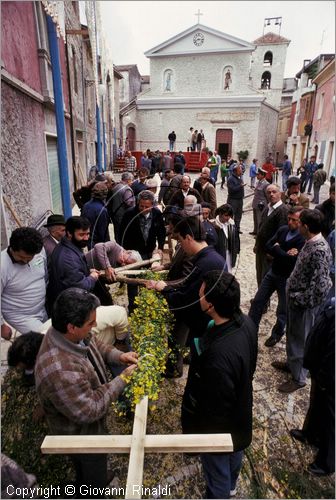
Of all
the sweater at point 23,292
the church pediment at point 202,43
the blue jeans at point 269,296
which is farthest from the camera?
the church pediment at point 202,43

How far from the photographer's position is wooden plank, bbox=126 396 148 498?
5.36 ft

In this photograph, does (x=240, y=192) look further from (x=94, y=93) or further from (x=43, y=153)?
(x=94, y=93)

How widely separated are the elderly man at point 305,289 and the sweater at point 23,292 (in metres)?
2.87

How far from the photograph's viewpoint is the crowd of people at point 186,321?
1.93 m

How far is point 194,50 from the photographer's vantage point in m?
26.7

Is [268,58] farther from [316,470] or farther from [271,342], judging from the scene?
[316,470]

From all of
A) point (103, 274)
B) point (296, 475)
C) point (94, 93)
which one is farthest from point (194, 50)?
point (296, 475)

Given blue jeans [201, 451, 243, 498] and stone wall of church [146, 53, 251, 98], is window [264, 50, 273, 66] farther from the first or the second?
blue jeans [201, 451, 243, 498]

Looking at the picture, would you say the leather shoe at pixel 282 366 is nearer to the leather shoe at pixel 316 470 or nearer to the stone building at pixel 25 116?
the leather shoe at pixel 316 470

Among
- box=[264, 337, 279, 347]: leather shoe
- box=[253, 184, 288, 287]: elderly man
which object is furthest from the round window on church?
box=[264, 337, 279, 347]: leather shoe

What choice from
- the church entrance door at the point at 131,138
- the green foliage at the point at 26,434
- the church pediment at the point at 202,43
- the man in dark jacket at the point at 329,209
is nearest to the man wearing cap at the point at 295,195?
the man in dark jacket at the point at 329,209

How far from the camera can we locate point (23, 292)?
121 inches

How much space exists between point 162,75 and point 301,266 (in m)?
29.5

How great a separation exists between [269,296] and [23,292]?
3318 millimetres
